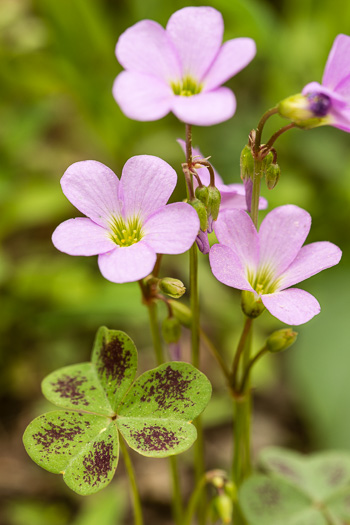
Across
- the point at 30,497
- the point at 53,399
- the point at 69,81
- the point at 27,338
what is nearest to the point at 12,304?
the point at 27,338

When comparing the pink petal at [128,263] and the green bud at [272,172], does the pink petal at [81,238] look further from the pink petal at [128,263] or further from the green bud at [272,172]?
the green bud at [272,172]

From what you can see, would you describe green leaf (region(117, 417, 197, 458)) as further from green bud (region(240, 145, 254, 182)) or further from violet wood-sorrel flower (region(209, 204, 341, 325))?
green bud (region(240, 145, 254, 182))

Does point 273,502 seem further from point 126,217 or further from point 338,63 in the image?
point 338,63

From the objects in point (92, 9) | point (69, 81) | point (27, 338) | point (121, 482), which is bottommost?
point (121, 482)

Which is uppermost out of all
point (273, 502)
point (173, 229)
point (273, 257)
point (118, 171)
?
point (173, 229)

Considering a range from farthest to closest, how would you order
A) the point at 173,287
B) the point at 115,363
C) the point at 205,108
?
the point at 115,363, the point at 173,287, the point at 205,108

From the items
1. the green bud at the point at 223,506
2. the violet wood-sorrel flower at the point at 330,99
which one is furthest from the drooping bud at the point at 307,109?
the green bud at the point at 223,506

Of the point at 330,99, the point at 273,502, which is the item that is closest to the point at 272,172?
the point at 330,99

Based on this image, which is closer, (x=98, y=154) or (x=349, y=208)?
(x=349, y=208)

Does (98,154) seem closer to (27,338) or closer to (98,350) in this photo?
(27,338)
